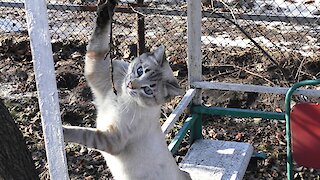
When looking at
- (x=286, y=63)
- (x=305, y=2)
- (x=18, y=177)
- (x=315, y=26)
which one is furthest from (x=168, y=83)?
(x=305, y=2)

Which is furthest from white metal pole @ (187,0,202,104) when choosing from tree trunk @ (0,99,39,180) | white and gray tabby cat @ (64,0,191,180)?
tree trunk @ (0,99,39,180)

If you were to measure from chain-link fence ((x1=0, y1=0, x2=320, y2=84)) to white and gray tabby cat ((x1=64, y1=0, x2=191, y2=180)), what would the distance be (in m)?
2.03

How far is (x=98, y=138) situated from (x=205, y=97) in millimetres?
2323

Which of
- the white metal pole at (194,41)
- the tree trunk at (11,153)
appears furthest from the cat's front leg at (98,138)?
the white metal pole at (194,41)

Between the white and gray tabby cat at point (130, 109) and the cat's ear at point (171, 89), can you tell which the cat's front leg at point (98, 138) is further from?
the cat's ear at point (171, 89)

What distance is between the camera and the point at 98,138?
2.67 meters

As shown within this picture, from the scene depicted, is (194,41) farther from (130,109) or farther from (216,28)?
(216,28)

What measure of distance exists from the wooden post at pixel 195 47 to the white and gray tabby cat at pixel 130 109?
0.92 meters

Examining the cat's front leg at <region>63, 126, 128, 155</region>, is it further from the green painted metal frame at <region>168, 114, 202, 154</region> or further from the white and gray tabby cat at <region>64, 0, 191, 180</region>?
the green painted metal frame at <region>168, 114, 202, 154</region>

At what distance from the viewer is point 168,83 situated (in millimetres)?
2846

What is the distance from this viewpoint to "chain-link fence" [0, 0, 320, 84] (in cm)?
527

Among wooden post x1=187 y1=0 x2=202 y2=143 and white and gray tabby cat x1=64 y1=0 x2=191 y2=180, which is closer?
white and gray tabby cat x1=64 y1=0 x2=191 y2=180

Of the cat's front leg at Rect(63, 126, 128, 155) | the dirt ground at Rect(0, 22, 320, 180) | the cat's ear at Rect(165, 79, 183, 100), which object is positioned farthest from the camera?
the dirt ground at Rect(0, 22, 320, 180)

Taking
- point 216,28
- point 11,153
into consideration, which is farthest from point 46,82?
point 216,28
